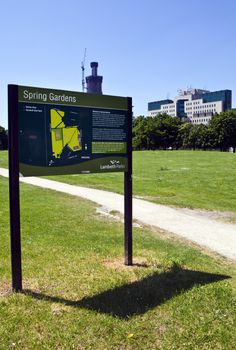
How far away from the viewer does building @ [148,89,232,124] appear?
172m

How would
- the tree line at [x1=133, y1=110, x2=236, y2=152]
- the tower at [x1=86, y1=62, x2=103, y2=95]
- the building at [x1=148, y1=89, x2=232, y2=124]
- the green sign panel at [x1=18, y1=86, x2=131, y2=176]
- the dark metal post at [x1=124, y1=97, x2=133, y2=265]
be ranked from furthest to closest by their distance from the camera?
1. the tower at [x1=86, y1=62, x2=103, y2=95]
2. the building at [x1=148, y1=89, x2=232, y2=124]
3. the tree line at [x1=133, y1=110, x2=236, y2=152]
4. the dark metal post at [x1=124, y1=97, x2=133, y2=265]
5. the green sign panel at [x1=18, y1=86, x2=131, y2=176]

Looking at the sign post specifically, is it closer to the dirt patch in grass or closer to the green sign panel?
the green sign panel

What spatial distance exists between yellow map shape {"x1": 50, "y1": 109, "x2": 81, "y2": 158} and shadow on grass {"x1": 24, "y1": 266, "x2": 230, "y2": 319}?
1710 millimetres

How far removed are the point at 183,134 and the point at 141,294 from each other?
90224mm

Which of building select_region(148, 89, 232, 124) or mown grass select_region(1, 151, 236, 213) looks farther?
building select_region(148, 89, 232, 124)

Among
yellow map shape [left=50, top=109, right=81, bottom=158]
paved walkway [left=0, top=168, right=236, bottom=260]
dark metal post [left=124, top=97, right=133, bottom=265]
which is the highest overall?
yellow map shape [left=50, top=109, right=81, bottom=158]

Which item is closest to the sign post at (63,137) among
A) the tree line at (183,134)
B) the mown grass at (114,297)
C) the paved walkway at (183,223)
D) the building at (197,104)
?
the mown grass at (114,297)

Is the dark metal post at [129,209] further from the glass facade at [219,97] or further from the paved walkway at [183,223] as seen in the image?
the glass facade at [219,97]

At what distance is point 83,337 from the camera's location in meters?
4.11

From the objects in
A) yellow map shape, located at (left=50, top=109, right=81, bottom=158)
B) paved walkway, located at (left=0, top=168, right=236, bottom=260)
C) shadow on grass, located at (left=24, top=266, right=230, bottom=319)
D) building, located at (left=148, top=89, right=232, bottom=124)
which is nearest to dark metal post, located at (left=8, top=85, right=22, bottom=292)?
shadow on grass, located at (left=24, top=266, right=230, bottom=319)

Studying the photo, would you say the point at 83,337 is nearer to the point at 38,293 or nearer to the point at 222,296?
the point at 38,293

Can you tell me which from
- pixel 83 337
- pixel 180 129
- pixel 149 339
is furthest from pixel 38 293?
pixel 180 129

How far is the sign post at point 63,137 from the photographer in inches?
206

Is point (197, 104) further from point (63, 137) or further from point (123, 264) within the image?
point (63, 137)
